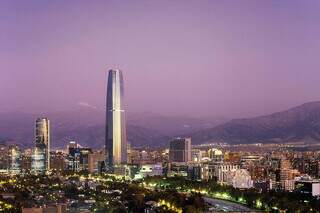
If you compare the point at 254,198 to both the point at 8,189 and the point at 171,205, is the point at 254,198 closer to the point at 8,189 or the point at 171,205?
the point at 171,205

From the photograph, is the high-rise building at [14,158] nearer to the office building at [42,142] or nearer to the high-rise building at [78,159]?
the office building at [42,142]

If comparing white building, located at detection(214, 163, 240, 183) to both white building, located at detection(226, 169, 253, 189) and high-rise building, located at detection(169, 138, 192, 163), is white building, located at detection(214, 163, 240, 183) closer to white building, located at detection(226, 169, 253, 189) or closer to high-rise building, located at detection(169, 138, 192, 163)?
white building, located at detection(226, 169, 253, 189)

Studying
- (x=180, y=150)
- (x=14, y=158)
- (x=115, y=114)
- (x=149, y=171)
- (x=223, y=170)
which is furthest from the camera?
(x=115, y=114)

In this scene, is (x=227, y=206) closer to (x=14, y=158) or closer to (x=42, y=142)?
(x=14, y=158)

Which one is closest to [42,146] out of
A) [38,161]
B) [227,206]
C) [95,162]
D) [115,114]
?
[38,161]

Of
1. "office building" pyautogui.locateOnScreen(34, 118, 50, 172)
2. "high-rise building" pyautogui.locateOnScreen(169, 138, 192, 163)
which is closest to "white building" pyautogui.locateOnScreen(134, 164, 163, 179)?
"high-rise building" pyautogui.locateOnScreen(169, 138, 192, 163)

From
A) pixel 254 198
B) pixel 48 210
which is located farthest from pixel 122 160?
pixel 48 210
